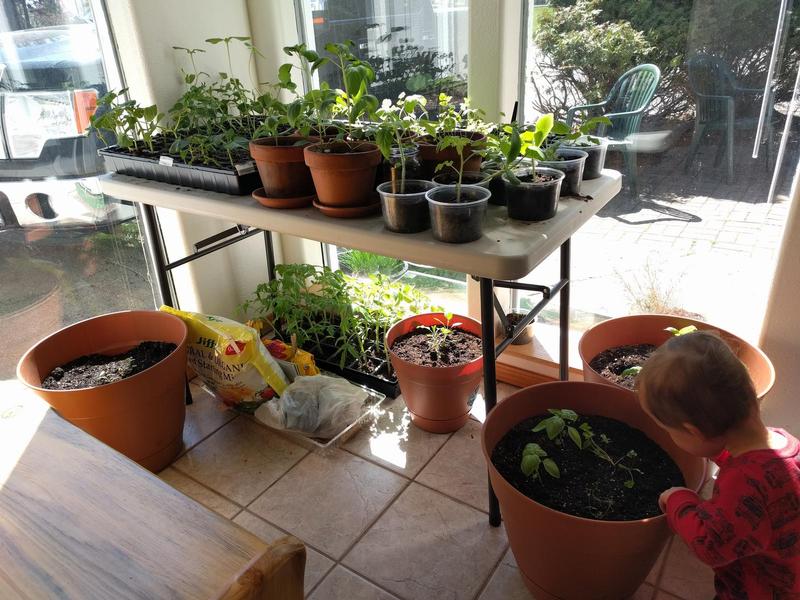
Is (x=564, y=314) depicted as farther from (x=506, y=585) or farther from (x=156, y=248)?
(x=156, y=248)

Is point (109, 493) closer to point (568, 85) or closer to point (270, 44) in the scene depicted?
point (568, 85)

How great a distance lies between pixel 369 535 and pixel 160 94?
169 cm

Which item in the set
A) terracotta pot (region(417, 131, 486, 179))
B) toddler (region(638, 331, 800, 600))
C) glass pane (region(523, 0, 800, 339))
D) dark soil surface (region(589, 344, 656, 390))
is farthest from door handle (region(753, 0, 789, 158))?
toddler (region(638, 331, 800, 600))

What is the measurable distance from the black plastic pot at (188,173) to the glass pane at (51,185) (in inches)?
6.8

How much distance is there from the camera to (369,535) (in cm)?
171

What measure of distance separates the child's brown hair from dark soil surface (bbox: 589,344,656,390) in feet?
1.98

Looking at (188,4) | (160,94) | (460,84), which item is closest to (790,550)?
(460,84)

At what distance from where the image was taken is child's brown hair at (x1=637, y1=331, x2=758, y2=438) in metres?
1.07

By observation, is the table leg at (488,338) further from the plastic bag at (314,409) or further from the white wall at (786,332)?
the white wall at (786,332)

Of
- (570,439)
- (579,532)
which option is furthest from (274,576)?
(570,439)

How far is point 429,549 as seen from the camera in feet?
5.42

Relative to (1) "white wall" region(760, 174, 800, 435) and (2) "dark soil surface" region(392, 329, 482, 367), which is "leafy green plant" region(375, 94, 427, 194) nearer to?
(2) "dark soil surface" region(392, 329, 482, 367)

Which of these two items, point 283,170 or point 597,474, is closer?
point 597,474

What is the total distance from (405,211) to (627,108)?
924mm
